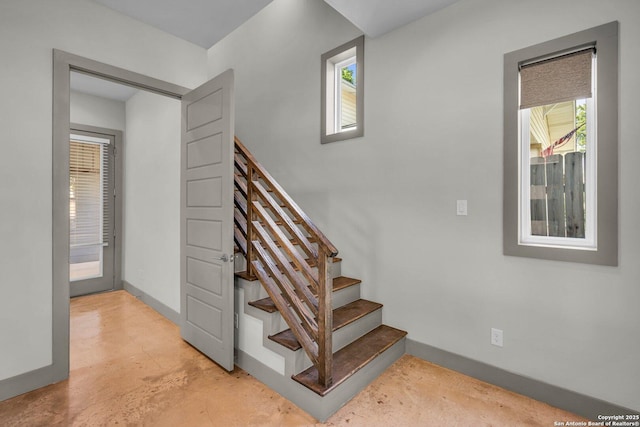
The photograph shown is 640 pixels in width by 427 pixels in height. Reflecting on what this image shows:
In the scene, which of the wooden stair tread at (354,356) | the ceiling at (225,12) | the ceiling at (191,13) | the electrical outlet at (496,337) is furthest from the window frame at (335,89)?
the electrical outlet at (496,337)

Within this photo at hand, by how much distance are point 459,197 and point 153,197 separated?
12.0ft

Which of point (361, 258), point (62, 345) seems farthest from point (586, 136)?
point (62, 345)

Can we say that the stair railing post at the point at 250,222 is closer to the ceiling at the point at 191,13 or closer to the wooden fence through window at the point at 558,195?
the ceiling at the point at 191,13

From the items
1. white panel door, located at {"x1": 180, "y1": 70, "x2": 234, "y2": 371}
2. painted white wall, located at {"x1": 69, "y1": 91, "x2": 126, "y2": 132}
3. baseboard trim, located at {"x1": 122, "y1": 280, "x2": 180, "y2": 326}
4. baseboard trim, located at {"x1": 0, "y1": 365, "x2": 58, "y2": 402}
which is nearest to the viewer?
baseboard trim, located at {"x1": 0, "y1": 365, "x2": 58, "y2": 402}

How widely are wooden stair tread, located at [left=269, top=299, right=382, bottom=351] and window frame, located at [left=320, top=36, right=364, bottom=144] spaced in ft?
5.35

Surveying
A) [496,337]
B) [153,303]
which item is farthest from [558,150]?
[153,303]

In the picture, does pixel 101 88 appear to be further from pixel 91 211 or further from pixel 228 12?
pixel 228 12

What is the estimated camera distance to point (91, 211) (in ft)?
14.8

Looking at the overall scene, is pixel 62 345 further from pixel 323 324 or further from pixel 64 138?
pixel 323 324

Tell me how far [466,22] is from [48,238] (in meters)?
3.53

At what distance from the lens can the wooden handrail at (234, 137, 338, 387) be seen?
6.05 feet

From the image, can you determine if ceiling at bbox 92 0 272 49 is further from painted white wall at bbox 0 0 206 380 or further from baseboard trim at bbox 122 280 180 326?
baseboard trim at bbox 122 280 180 326

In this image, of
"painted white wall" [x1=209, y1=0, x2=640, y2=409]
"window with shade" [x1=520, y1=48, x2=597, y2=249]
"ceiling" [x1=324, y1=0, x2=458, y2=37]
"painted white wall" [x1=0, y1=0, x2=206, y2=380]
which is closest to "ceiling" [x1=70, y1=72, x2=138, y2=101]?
"painted white wall" [x1=0, y1=0, x2=206, y2=380]

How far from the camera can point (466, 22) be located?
2.31m
